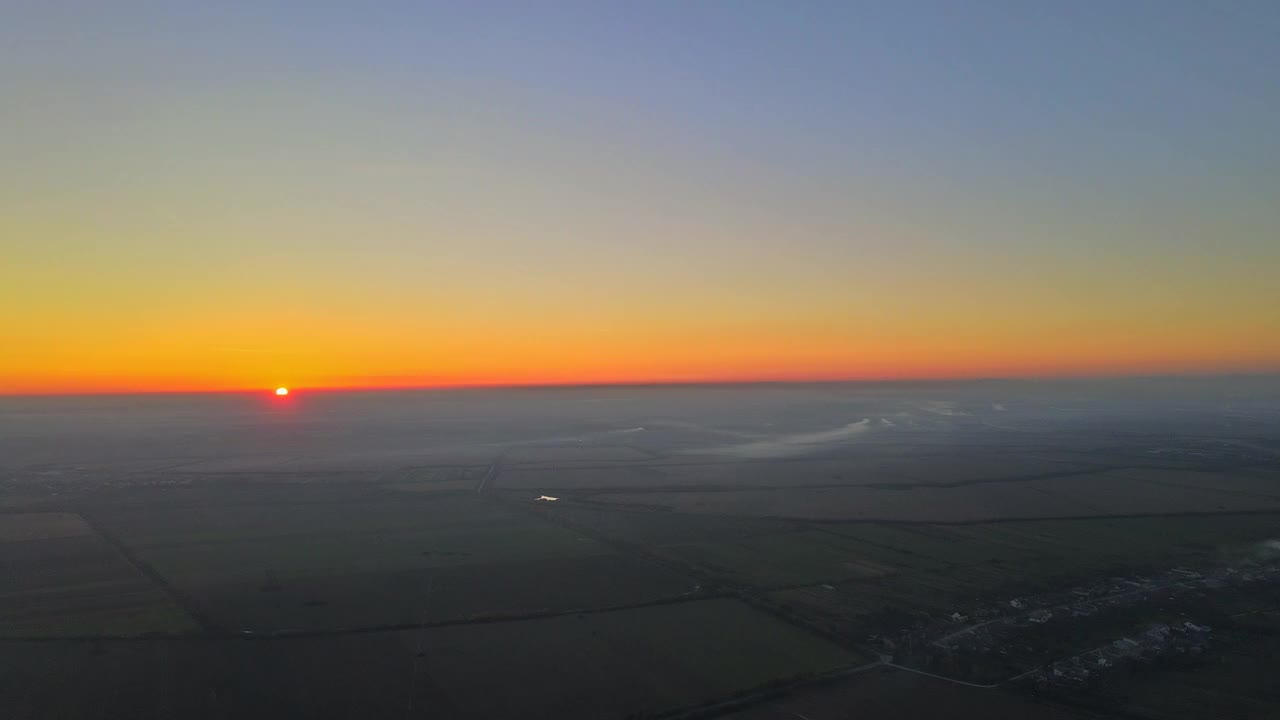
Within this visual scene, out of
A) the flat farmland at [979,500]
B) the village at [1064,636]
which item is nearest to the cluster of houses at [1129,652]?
the village at [1064,636]

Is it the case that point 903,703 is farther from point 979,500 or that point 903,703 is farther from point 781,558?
point 979,500

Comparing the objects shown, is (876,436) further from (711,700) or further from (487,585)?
(711,700)

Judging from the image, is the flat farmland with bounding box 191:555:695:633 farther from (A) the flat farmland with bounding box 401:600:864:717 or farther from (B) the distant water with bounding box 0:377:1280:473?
(B) the distant water with bounding box 0:377:1280:473

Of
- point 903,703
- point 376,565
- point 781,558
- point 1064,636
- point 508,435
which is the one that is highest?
point 903,703

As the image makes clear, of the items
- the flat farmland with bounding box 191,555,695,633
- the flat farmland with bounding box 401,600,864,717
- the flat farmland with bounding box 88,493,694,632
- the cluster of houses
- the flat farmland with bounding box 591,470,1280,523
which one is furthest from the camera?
the flat farmland with bounding box 591,470,1280,523

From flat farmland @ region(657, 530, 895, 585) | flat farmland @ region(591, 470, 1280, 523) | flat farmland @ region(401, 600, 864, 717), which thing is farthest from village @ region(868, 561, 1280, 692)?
flat farmland @ region(591, 470, 1280, 523)

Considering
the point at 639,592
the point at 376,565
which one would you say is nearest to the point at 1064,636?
the point at 639,592
